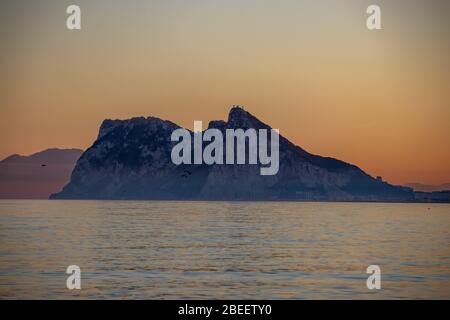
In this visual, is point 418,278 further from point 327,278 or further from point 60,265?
point 60,265

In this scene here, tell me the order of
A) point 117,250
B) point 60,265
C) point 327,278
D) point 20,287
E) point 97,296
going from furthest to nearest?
1. point 117,250
2. point 60,265
3. point 327,278
4. point 20,287
5. point 97,296

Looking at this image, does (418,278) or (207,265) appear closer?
(418,278)

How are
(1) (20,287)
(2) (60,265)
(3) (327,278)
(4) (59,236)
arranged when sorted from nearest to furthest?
(1) (20,287), (3) (327,278), (2) (60,265), (4) (59,236)

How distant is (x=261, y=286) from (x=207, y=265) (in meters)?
14.8

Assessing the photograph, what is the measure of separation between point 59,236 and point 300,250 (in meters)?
37.4

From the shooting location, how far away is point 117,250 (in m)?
84.4

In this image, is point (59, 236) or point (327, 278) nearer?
point (327, 278)
